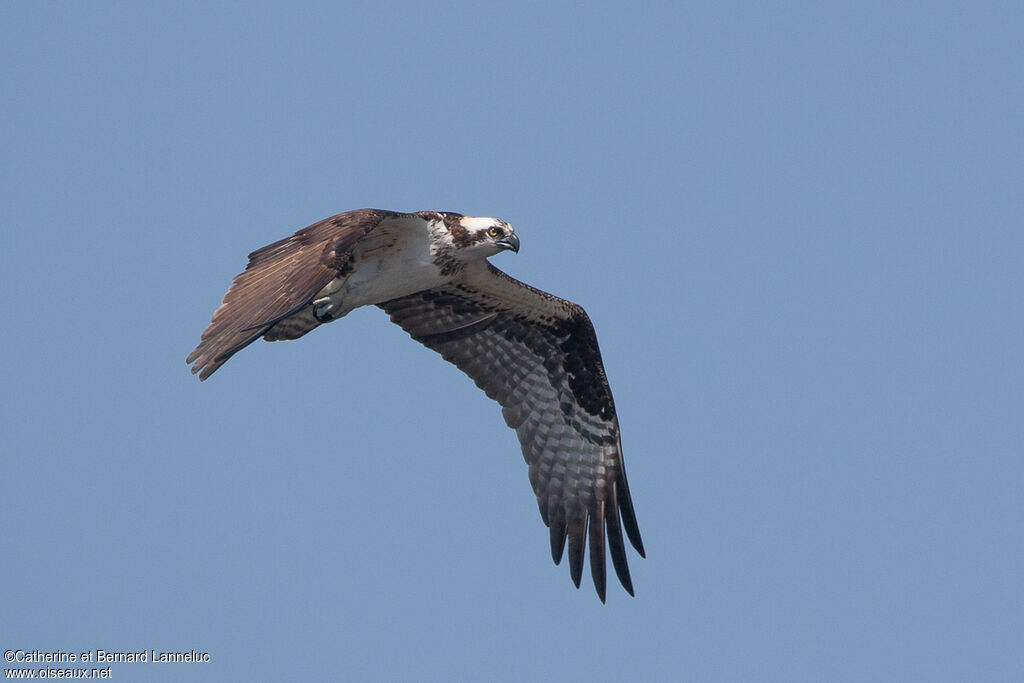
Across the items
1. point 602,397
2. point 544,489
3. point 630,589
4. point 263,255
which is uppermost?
point 263,255

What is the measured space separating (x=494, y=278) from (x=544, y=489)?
2509 millimetres

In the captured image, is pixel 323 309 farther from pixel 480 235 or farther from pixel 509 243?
pixel 509 243

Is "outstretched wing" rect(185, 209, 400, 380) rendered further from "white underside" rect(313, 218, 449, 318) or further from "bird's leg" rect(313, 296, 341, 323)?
"bird's leg" rect(313, 296, 341, 323)

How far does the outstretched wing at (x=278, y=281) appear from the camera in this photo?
443 inches

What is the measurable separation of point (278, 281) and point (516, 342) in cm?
447

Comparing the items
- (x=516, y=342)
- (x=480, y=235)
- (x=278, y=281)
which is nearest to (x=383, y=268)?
(x=480, y=235)

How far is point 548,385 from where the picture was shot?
52.7 ft

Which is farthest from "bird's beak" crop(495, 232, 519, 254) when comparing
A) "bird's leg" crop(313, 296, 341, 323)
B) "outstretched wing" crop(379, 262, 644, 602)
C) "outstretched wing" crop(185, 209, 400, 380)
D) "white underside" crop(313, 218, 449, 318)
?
"bird's leg" crop(313, 296, 341, 323)

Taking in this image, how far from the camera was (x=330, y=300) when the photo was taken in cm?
1378

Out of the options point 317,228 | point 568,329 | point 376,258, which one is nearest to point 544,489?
point 568,329

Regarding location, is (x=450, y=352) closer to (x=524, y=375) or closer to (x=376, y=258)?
(x=524, y=375)

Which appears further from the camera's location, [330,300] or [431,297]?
[431,297]

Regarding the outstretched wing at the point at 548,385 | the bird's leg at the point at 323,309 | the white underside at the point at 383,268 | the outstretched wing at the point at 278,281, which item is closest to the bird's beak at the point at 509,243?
the white underside at the point at 383,268

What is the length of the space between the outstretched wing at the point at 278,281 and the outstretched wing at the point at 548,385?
2.64 metres
